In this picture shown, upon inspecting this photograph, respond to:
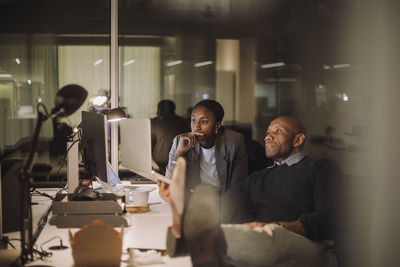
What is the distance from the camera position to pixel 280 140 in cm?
238

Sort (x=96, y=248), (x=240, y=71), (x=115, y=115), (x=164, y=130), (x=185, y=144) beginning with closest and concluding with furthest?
(x=96, y=248)
(x=115, y=115)
(x=185, y=144)
(x=164, y=130)
(x=240, y=71)

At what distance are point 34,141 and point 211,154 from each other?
163 centimetres

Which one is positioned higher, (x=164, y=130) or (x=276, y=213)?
(x=164, y=130)

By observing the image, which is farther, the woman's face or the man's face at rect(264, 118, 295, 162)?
the woman's face

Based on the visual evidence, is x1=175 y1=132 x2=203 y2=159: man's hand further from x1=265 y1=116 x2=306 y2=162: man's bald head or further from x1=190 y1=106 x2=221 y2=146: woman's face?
x1=265 y1=116 x2=306 y2=162: man's bald head

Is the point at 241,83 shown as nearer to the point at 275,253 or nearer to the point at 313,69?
the point at 313,69

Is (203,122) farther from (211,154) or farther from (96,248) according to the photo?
(96,248)

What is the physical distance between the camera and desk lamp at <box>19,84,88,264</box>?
1545 mm

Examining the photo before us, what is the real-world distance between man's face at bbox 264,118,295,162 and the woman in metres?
0.59

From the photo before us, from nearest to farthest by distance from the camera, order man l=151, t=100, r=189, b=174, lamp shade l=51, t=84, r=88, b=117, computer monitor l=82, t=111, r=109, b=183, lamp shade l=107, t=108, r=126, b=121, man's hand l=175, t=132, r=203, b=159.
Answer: lamp shade l=51, t=84, r=88, b=117, computer monitor l=82, t=111, r=109, b=183, lamp shade l=107, t=108, r=126, b=121, man's hand l=175, t=132, r=203, b=159, man l=151, t=100, r=189, b=174

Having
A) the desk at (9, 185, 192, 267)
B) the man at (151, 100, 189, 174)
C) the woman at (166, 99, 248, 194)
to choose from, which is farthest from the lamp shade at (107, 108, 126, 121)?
the man at (151, 100, 189, 174)

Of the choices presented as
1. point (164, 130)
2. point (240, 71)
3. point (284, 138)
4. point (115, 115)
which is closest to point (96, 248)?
point (284, 138)

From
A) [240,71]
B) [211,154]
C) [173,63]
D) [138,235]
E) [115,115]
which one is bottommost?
[138,235]

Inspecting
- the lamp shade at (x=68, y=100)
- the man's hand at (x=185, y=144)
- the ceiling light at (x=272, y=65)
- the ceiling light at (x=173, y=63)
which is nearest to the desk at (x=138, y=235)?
the man's hand at (x=185, y=144)
